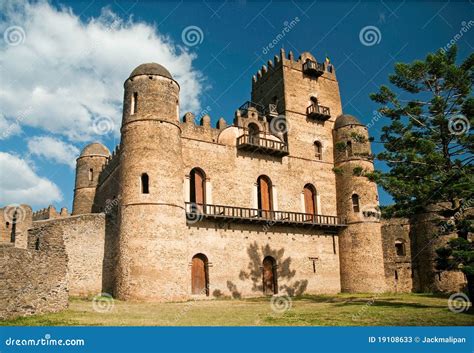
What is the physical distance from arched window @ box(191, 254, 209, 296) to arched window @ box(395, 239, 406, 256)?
45.5 ft

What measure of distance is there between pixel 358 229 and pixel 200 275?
11.3 m

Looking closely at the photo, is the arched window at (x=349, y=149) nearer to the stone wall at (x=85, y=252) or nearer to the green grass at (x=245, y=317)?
the green grass at (x=245, y=317)

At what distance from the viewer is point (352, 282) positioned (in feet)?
95.2

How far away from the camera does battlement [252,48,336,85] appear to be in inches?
1281

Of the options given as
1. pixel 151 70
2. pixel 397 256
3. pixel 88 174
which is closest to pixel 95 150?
pixel 88 174

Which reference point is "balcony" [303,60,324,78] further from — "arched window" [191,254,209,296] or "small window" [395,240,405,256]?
"arched window" [191,254,209,296]

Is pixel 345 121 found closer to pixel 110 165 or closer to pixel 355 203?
pixel 355 203

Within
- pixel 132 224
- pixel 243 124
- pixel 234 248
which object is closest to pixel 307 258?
pixel 234 248

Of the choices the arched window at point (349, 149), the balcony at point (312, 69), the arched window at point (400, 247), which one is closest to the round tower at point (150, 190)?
the balcony at point (312, 69)

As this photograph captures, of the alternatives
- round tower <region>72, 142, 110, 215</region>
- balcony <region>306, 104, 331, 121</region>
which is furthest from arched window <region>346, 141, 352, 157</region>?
round tower <region>72, 142, 110, 215</region>

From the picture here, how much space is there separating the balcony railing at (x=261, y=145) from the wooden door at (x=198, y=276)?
7191 mm

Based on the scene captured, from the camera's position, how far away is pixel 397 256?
100 feet

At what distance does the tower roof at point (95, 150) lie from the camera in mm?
33781

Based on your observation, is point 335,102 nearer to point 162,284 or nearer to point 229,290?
point 229,290
